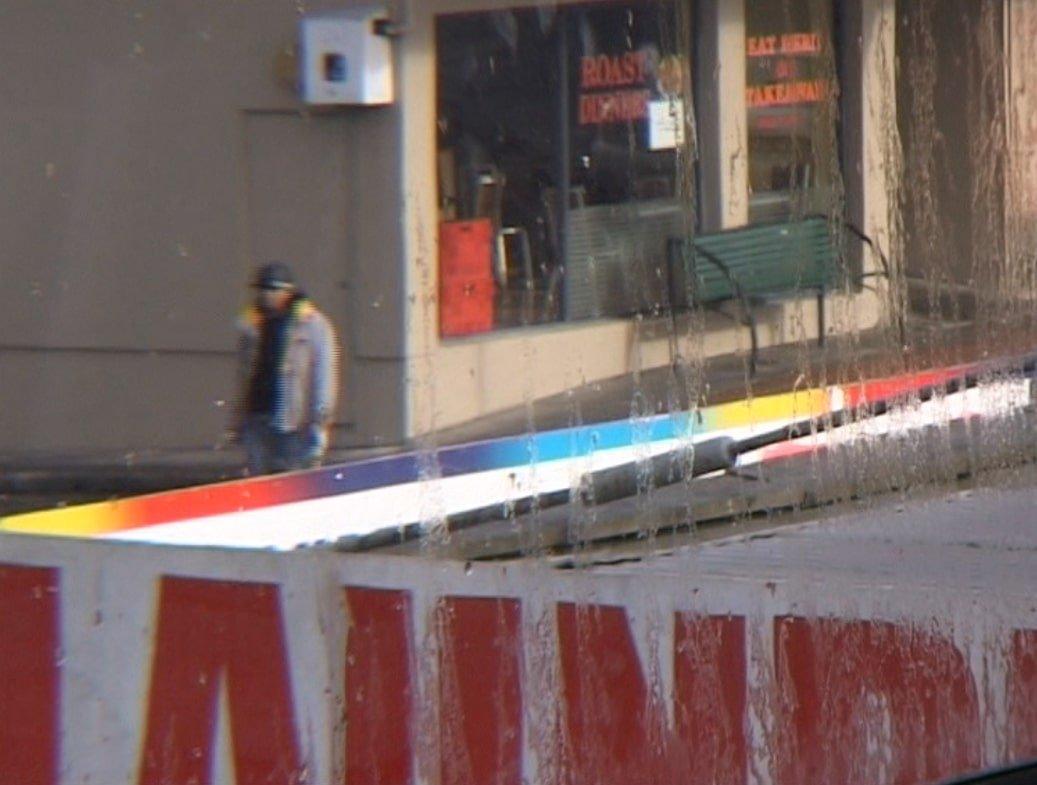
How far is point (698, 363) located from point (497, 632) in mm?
951

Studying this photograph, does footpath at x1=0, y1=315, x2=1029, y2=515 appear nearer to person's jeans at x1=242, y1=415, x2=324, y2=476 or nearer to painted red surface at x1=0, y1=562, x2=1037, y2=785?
person's jeans at x1=242, y1=415, x2=324, y2=476

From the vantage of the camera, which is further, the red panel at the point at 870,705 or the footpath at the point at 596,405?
the red panel at the point at 870,705

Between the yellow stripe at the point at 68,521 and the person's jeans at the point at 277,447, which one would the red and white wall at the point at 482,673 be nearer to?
the yellow stripe at the point at 68,521

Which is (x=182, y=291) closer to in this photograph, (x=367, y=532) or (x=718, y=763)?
(x=367, y=532)

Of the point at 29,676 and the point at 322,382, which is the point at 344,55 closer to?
the point at 322,382

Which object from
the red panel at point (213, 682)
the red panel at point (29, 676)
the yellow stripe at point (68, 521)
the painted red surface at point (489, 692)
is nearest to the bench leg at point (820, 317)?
the painted red surface at point (489, 692)

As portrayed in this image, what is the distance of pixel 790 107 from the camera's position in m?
5.36

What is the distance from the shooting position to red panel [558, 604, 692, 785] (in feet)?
15.0

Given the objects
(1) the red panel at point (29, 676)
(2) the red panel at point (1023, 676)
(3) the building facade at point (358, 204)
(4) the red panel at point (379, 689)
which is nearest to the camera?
(1) the red panel at point (29, 676)

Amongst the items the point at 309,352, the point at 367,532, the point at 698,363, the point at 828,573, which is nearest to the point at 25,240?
the point at 309,352

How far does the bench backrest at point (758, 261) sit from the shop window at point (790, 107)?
0.06m

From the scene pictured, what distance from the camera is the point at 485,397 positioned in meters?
4.51

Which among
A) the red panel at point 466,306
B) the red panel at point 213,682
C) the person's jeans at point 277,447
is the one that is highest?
the red panel at point 466,306

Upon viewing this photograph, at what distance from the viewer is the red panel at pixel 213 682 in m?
4.18
